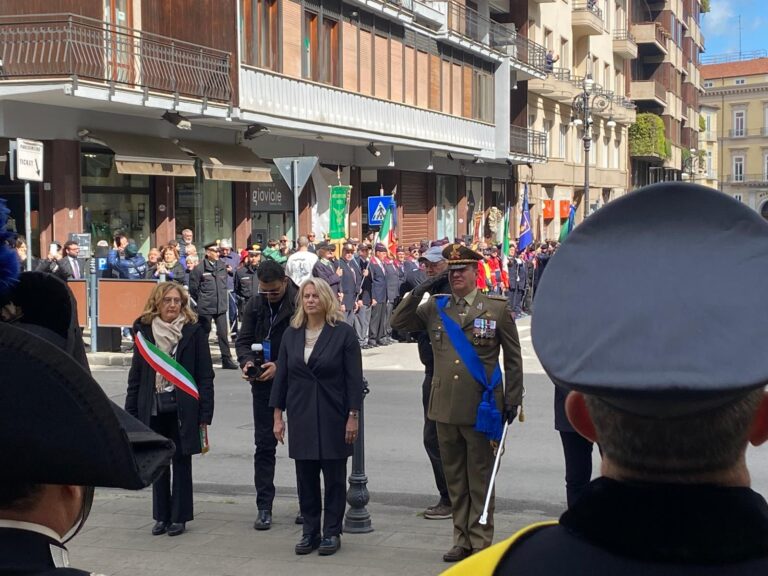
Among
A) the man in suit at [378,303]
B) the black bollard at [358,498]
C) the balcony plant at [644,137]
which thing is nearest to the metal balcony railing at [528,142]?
the balcony plant at [644,137]

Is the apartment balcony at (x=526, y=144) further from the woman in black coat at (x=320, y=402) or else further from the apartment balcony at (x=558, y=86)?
the woman in black coat at (x=320, y=402)

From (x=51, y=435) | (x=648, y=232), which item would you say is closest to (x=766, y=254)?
(x=648, y=232)

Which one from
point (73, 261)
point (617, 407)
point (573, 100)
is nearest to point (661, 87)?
point (573, 100)

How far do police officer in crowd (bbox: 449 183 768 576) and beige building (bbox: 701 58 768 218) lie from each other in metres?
122

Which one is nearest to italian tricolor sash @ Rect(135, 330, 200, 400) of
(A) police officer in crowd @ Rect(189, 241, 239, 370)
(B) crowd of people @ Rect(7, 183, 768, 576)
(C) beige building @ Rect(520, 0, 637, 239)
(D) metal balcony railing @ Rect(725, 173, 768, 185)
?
(B) crowd of people @ Rect(7, 183, 768, 576)

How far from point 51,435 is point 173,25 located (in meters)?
22.9

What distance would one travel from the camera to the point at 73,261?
18609 mm

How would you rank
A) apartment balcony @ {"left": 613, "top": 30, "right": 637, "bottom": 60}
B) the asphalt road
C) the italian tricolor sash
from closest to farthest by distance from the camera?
1. the italian tricolor sash
2. the asphalt road
3. apartment balcony @ {"left": 613, "top": 30, "right": 637, "bottom": 60}

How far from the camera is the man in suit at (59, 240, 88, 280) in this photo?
1830 centimetres

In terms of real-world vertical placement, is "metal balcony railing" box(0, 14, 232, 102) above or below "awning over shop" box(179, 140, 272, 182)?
above

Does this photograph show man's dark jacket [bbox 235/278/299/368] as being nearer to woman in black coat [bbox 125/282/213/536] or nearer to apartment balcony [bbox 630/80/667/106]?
woman in black coat [bbox 125/282/213/536]

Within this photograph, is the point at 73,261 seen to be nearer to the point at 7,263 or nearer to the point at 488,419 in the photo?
the point at 488,419

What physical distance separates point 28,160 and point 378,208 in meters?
12.5

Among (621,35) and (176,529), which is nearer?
(176,529)
